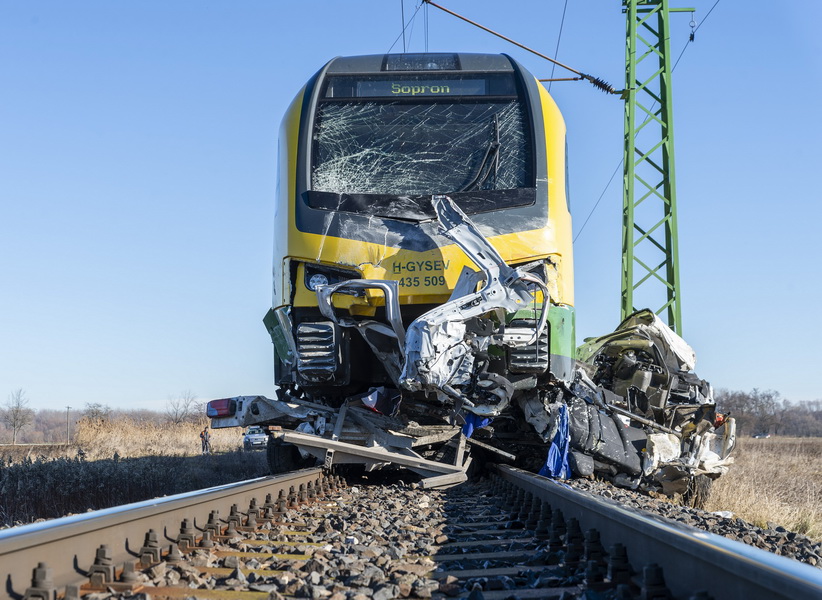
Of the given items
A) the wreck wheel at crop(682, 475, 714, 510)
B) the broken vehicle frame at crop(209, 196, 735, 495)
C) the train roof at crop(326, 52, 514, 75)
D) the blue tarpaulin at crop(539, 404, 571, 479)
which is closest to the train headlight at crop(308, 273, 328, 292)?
the broken vehicle frame at crop(209, 196, 735, 495)

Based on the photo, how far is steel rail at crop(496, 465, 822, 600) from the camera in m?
1.99

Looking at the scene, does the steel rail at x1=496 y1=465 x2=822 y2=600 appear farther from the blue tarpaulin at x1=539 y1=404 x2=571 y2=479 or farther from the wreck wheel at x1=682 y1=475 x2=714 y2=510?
the wreck wheel at x1=682 y1=475 x2=714 y2=510

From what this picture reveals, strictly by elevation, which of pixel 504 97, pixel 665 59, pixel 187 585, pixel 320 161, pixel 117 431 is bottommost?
pixel 117 431

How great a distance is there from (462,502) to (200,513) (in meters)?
2.72

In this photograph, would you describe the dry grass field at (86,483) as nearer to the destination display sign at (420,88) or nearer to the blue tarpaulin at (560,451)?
the blue tarpaulin at (560,451)

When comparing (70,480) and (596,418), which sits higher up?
(596,418)

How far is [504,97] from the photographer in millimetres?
8297

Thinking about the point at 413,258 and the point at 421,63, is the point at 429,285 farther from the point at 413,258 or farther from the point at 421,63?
the point at 421,63

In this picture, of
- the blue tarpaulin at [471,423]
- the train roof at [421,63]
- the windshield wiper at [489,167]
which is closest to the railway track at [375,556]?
the blue tarpaulin at [471,423]

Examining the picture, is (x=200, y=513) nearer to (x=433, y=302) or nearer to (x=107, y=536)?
(x=107, y=536)

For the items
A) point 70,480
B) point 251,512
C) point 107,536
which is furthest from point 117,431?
point 107,536

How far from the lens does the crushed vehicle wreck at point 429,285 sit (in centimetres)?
738

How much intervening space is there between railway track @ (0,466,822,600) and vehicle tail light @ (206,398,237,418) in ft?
10.2

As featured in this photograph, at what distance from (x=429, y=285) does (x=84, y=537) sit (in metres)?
4.81
